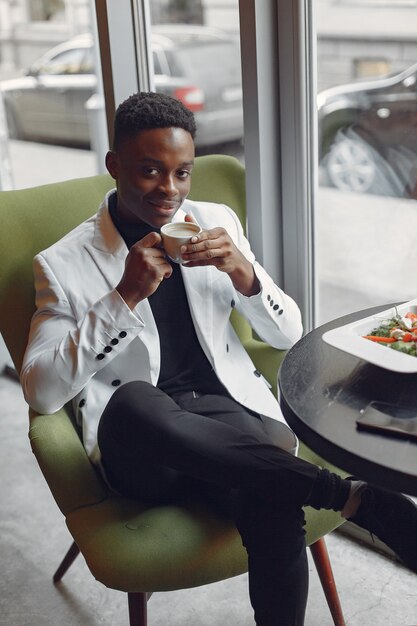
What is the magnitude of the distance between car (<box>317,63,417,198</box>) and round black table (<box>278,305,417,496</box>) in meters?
0.55

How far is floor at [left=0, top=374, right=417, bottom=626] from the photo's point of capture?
184 cm

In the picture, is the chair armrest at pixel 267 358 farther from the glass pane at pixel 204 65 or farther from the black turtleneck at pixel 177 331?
the glass pane at pixel 204 65

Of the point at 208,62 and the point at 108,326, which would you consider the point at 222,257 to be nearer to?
the point at 108,326

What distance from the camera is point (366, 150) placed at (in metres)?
1.89

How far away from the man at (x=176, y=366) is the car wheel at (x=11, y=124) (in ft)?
6.38

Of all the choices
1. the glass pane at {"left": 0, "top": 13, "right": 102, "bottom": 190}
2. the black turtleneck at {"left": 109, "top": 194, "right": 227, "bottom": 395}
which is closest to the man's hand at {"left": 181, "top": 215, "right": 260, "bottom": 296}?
the black turtleneck at {"left": 109, "top": 194, "right": 227, "bottom": 395}

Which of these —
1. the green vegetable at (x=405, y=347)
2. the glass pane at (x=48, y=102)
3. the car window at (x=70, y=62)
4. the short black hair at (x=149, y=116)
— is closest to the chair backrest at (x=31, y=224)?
the short black hair at (x=149, y=116)

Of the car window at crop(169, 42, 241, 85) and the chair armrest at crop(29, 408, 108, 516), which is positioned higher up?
the car window at crop(169, 42, 241, 85)

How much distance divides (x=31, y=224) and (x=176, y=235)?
0.46 metres

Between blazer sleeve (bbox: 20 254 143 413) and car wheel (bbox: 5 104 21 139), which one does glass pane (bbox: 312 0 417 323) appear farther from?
car wheel (bbox: 5 104 21 139)

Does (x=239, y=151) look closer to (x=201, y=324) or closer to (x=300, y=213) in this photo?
(x=300, y=213)

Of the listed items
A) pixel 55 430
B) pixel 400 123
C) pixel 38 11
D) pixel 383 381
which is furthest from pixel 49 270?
pixel 38 11

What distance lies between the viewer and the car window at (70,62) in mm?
2877

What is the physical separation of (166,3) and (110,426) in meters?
1.47
